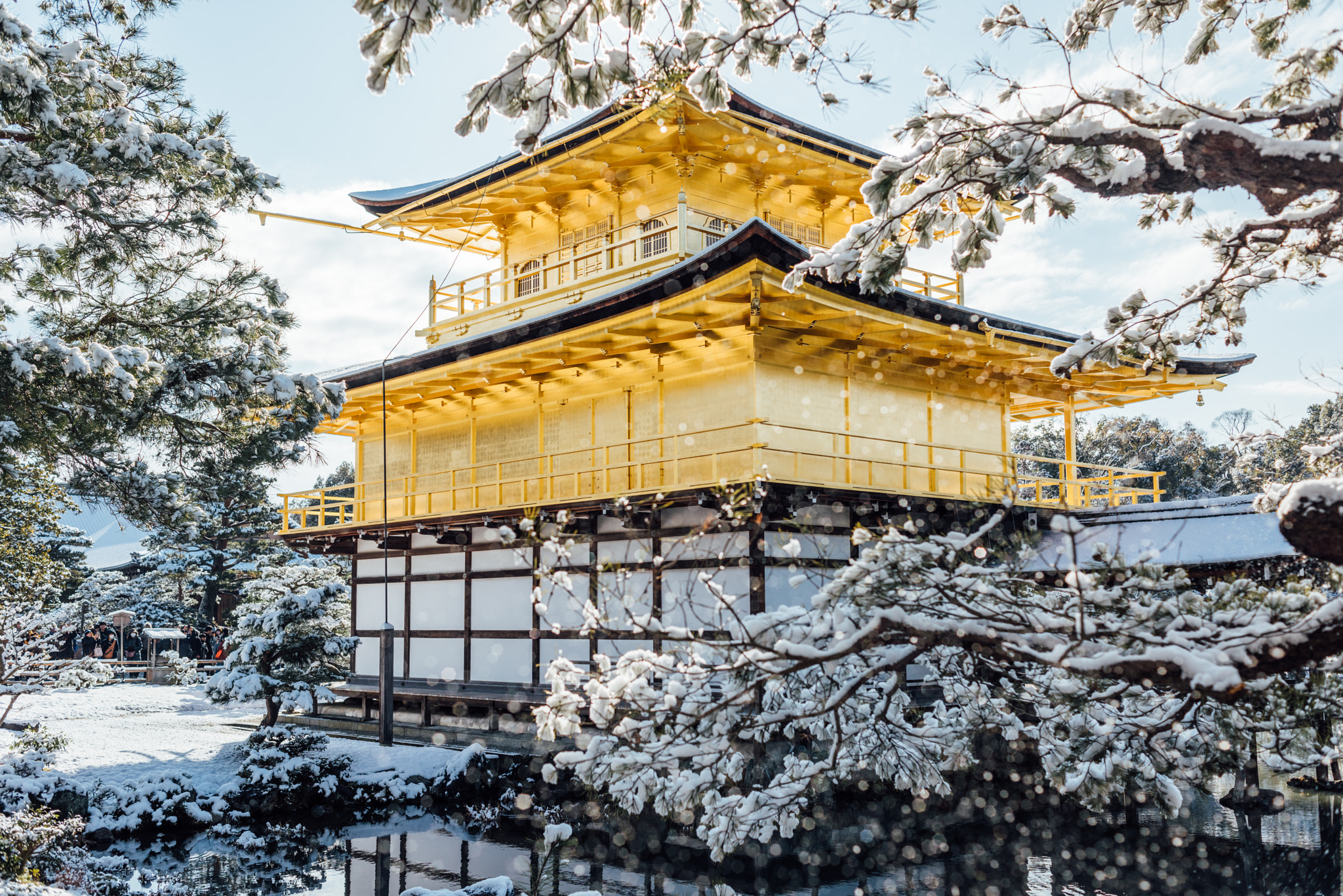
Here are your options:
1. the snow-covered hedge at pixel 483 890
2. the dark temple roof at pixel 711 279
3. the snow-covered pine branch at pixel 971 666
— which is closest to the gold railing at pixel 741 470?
the dark temple roof at pixel 711 279

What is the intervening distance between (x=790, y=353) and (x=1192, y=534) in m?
6.77

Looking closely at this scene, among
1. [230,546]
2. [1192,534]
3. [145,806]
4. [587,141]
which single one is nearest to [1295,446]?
[1192,534]

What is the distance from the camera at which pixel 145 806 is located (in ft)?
46.9

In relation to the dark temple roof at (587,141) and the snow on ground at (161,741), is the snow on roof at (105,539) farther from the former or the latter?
the dark temple roof at (587,141)

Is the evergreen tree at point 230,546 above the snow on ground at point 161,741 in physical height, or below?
above

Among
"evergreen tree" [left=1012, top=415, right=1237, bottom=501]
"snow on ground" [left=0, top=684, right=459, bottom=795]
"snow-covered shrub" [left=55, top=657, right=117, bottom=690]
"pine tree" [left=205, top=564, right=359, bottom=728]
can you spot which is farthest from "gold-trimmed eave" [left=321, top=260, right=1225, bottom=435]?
"evergreen tree" [left=1012, top=415, right=1237, bottom=501]

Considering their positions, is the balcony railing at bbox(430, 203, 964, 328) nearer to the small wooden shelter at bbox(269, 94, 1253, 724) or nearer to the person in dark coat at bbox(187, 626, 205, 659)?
the small wooden shelter at bbox(269, 94, 1253, 724)

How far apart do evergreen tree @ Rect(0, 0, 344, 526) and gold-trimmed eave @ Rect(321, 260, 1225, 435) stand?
201 inches

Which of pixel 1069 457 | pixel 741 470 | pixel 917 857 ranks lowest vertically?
pixel 917 857

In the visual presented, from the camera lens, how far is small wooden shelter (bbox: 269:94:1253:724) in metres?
14.6

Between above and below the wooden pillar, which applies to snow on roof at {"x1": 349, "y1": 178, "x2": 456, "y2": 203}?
above

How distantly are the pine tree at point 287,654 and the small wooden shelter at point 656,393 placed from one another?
204 cm

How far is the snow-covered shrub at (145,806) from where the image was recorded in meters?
14.0

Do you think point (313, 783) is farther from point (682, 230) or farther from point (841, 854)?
point (682, 230)
